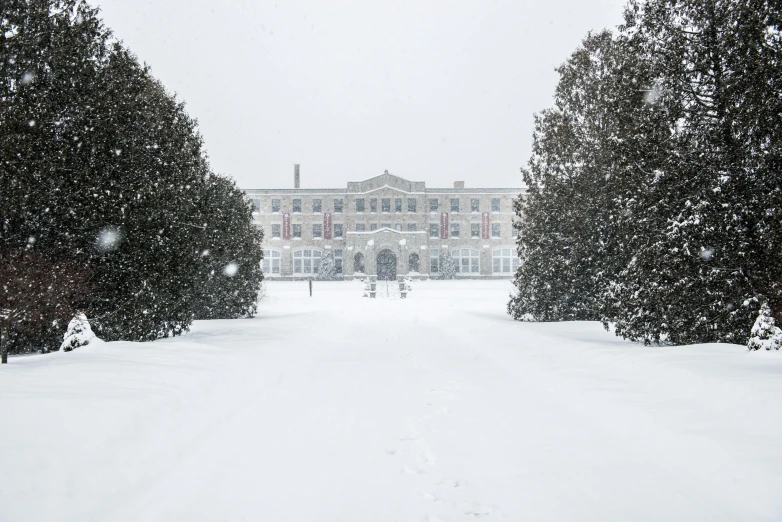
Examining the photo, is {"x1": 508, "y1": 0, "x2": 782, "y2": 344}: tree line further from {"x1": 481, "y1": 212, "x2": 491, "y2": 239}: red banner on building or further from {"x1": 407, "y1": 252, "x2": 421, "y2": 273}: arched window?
{"x1": 481, "y1": 212, "x2": 491, "y2": 239}: red banner on building

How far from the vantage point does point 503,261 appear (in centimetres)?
6100

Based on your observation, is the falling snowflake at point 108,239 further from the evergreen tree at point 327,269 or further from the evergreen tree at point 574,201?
the evergreen tree at point 327,269

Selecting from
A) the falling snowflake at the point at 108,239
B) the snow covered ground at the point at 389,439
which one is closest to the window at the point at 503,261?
the snow covered ground at the point at 389,439

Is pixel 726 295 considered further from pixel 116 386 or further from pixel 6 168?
pixel 6 168

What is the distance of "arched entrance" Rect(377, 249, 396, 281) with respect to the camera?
57094 mm

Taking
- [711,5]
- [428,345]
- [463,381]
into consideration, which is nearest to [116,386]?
[463,381]

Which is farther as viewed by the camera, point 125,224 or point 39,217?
point 125,224

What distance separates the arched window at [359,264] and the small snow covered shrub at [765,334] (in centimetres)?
5106

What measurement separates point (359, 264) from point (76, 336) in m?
50.0

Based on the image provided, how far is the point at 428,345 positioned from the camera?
12188 mm

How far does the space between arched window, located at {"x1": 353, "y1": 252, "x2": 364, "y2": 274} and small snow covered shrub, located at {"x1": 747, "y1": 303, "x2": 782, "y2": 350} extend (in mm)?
51064

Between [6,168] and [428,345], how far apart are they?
8.87 meters

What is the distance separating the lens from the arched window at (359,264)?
57.6 meters

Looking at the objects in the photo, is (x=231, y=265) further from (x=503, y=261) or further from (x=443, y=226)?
(x=503, y=261)
